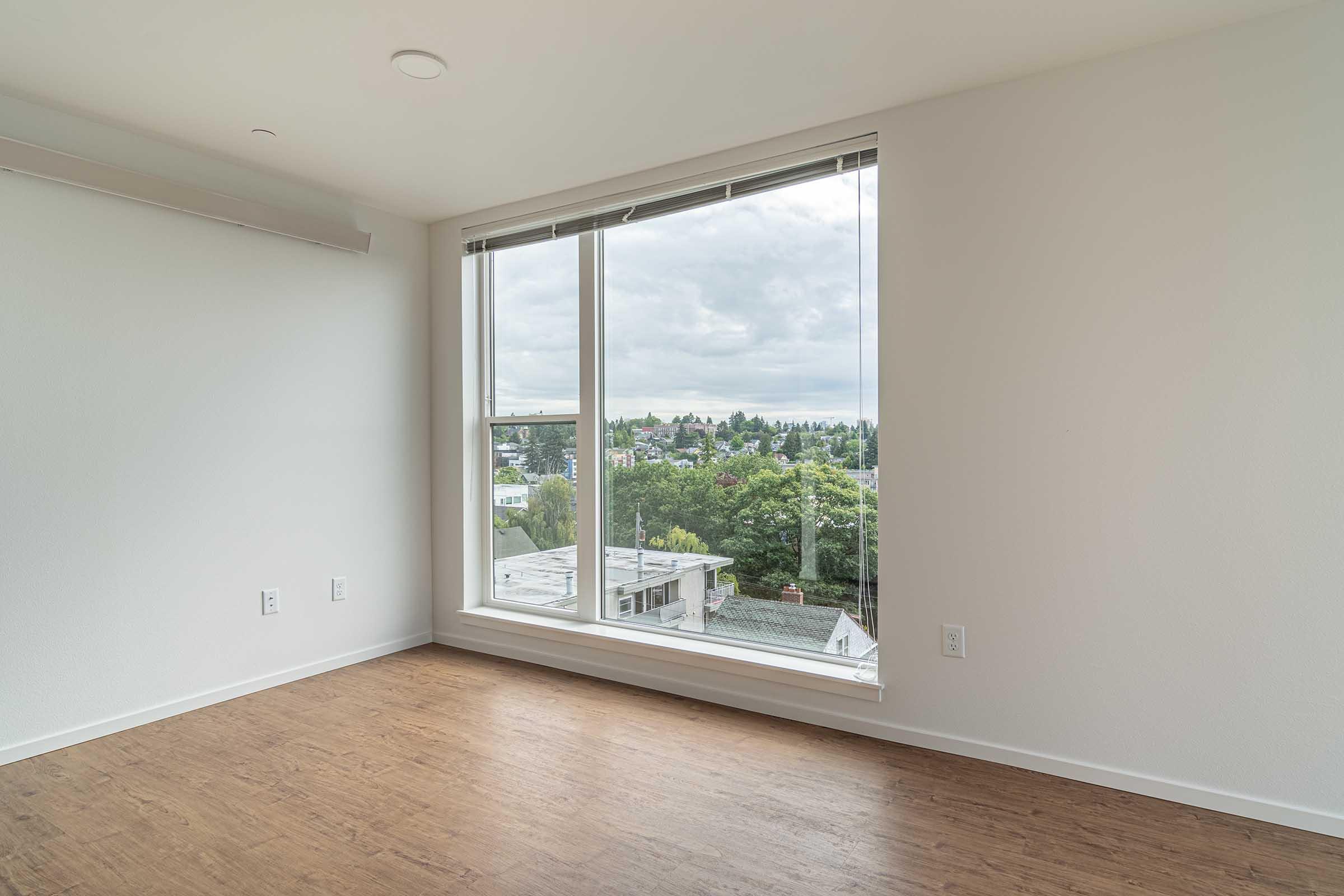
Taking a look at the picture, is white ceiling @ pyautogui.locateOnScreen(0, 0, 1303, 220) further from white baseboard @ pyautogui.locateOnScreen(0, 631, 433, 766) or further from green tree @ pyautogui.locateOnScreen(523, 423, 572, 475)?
white baseboard @ pyautogui.locateOnScreen(0, 631, 433, 766)

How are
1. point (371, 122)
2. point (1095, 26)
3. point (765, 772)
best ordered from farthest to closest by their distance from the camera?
1. point (371, 122)
2. point (765, 772)
3. point (1095, 26)

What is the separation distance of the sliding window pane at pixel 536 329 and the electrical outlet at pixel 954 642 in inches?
87.0

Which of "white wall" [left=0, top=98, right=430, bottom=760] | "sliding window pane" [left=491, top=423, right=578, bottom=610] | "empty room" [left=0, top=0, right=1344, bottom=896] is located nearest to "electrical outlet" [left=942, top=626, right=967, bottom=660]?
"empty room" [left=0, top=0, right=1344, bottom=896]

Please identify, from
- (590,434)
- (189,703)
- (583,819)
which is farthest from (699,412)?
(189,703)

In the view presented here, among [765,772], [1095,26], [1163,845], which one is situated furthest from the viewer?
[765,772]

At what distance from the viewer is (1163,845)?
2.08 m

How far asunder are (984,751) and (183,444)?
364 centimetres

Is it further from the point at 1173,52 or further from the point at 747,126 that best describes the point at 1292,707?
the point at 747,126

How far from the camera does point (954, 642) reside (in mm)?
2730

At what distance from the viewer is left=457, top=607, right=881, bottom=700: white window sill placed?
9.70 ft

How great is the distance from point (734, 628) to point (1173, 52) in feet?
9.19

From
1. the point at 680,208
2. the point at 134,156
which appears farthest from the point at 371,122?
the point at 680,208

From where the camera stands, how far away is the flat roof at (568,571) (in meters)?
3.64

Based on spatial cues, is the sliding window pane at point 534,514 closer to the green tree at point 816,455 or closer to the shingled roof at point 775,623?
the shingled roof at point 775,623
